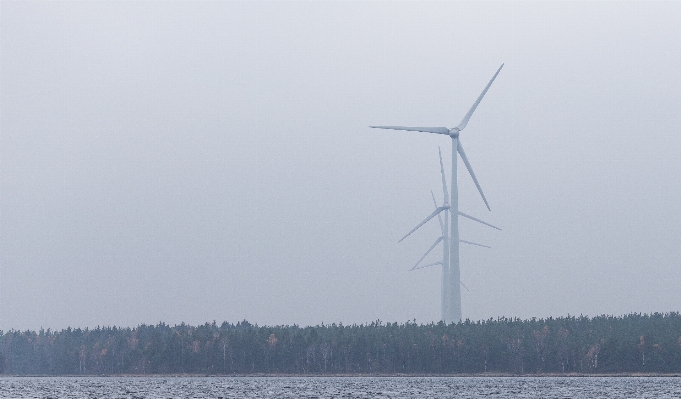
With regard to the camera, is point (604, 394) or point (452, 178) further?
point (452, 178)

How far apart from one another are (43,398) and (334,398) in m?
37.2

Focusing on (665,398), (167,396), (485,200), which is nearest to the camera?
(665,398)

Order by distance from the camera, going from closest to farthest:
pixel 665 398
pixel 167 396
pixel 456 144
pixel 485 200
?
pixel 665 398 < pixel 167 396 < pixel 485 200 < pixel 456 144

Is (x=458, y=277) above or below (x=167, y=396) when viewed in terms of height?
above

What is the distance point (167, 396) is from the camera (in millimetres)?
144375

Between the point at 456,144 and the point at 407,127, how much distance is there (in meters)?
12.3

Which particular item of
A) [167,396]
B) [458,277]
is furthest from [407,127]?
[167,396]

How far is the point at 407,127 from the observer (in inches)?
7116

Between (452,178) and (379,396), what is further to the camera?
(452,178)

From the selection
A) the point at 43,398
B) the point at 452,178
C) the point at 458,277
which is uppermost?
the point at 452,178

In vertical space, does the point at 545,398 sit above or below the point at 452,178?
below

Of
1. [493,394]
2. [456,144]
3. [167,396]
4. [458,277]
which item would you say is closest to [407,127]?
[456,144]

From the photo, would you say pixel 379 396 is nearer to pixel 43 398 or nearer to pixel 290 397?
pixel 290 397

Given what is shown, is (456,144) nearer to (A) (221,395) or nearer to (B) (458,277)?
(B) (458,277)
